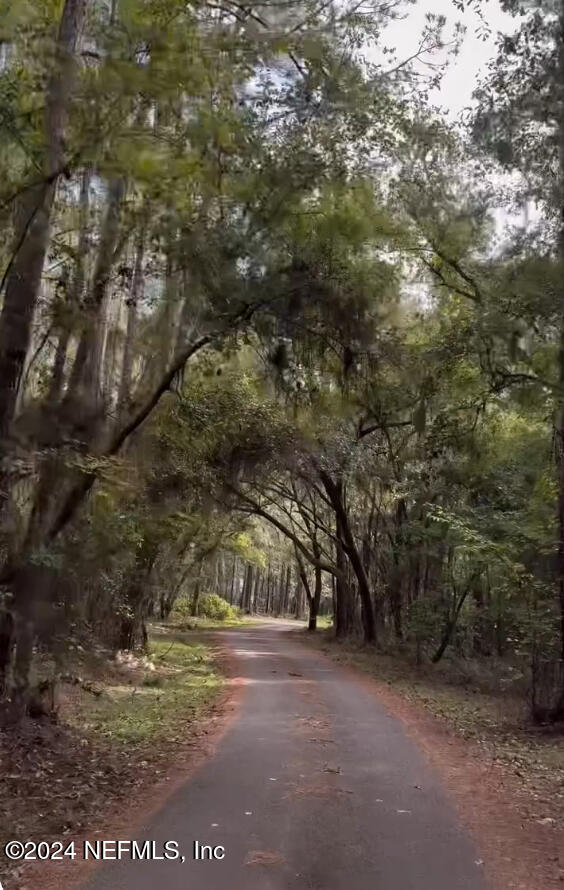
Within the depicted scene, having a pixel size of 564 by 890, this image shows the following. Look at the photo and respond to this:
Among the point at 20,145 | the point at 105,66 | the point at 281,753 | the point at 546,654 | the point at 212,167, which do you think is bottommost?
the point at 281,753

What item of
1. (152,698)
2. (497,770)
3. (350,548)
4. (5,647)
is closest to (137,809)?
(5,647)

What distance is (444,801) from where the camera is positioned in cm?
710

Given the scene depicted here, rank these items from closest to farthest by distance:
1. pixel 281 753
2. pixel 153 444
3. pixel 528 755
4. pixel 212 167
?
pixel 212 167 → pixel 281 753 → pixel 528 755 → pixel 153 444

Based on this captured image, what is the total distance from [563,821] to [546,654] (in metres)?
5.14

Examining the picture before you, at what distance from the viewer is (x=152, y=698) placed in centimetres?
1401

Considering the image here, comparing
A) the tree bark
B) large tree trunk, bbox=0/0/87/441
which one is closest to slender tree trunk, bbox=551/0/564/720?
large tree trunk, bbox=0/0/87/441

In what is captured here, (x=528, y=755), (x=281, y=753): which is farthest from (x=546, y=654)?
(x=281, y=753)

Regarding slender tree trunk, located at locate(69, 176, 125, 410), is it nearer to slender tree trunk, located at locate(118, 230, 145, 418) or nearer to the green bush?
slender tree trunk, located at locate(118, 230, 145, 418)

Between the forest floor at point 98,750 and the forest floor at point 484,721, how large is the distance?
11.1 ft

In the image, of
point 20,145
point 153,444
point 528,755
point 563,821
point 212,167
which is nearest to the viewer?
point 563,821

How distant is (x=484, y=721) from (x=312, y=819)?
7168 mm

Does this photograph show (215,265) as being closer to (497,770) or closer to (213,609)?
(497,770)

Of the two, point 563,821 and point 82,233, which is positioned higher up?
point 82,233

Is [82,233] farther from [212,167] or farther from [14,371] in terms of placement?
[14,371]
